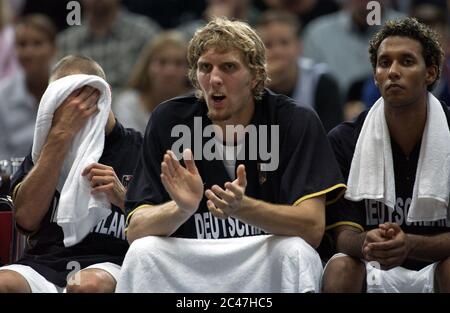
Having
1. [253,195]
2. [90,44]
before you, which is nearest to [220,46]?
[253,195]

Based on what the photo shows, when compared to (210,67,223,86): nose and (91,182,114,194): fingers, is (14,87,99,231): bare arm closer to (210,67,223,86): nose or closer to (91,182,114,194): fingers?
(91,182,114,194): fingers

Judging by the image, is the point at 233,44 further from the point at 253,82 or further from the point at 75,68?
the point at 75,68

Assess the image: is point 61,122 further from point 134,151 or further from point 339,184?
point 339,184

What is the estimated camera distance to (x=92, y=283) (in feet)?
17.5

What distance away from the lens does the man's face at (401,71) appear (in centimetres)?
552

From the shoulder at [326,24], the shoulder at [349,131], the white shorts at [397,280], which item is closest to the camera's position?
the white shorts at [397,280]

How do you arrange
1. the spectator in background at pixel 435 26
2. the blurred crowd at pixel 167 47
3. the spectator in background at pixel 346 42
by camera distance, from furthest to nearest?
the spectator in background at pixel 346 42
the blurred crowd at pixel 167 47
the spectator in background at pixel 435 26

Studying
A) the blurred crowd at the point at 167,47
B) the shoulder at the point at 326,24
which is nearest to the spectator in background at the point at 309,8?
the blurred crowd at the point at 167,47

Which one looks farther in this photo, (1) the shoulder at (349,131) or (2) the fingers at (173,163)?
(1) the shoulder at (349,131)

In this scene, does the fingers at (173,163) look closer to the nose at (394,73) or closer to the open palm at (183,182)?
the open palm at (183,182)

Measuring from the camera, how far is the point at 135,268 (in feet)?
16.9

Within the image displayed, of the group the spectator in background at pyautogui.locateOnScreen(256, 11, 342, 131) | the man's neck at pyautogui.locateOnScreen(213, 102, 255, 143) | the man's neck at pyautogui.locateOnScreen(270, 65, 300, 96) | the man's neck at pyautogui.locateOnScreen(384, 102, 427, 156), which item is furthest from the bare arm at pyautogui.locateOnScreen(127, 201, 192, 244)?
the man's neck at pyautogui.locateOnScreen(270, 65, 300, 96)

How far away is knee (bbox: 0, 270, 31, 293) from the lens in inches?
212

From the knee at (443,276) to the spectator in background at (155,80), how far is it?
3716 mm
